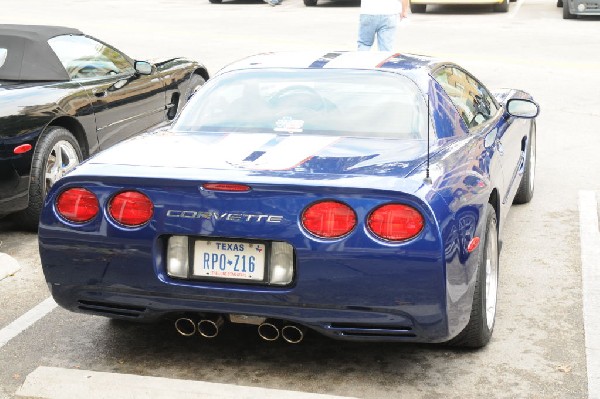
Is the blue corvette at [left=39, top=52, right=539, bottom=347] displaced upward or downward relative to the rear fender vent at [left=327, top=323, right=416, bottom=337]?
upward

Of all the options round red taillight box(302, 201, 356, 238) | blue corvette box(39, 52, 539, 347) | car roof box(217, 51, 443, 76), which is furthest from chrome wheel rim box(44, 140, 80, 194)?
round red taillight box(302, 201, 356, 238)

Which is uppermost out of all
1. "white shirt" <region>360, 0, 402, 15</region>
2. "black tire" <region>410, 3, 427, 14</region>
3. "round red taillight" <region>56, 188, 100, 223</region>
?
"round red taillight" <region>56, 188, 100, 223</region>

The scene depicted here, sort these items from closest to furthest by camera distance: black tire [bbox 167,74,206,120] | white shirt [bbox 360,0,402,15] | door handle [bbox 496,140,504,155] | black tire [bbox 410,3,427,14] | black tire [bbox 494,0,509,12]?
door handle [bbox 496,140,504,155] → black tire [bbox 167,74,206,120] → white shirt [bbox 360,0,402,15] → black tire [bbox 494,0,509,12] → black tire [bbox 410,3,427,14]

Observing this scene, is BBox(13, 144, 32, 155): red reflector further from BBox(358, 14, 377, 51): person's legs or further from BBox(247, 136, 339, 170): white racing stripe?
BBox(358, 14, 377, 51): person's legs

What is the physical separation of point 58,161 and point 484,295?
360 cm

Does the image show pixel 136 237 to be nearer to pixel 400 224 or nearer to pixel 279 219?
pixel 279 219

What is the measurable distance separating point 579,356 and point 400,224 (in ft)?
4.07

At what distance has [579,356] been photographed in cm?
474

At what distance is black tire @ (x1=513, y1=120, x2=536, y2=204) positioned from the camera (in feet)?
24.8

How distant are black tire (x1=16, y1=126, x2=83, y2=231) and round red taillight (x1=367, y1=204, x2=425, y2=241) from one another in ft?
11.2

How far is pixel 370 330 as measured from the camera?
14.0 ft

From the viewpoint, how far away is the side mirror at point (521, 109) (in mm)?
6121

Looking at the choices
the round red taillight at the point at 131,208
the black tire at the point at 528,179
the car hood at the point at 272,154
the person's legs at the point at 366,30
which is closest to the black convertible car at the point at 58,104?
the car hood at the point at 272,154

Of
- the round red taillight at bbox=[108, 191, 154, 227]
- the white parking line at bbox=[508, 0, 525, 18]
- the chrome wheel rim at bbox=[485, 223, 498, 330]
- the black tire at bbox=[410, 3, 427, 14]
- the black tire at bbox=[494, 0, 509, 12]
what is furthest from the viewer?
the black tire at bbox=[410, 3, 427, 14]
